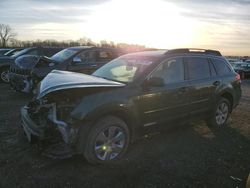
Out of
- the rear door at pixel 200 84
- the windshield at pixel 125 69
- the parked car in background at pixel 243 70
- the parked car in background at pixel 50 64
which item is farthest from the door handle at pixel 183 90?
the parked car in background at pixel 243 70

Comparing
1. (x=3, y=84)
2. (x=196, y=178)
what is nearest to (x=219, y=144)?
(x=196, y=178)

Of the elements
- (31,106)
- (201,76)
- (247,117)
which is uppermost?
(201,76)

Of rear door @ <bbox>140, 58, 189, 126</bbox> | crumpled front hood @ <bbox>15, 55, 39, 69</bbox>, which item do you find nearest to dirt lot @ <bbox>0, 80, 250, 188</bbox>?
rear door @ <bbox>140, 58, 189, 126</bbox>

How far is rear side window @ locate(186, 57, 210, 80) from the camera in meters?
5.59

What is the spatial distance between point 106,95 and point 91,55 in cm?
631

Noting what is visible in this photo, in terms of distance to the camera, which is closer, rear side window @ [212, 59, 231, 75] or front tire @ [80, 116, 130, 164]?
front tire @ [80, 116, 130, 164]

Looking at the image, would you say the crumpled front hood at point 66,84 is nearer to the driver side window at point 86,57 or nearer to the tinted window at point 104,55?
the driver side window at point 86,57

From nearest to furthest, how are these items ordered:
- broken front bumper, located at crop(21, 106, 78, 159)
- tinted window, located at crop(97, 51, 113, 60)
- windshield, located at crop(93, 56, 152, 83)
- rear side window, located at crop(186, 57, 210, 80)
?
broken front bumper, located at crop(21, 106, 78, 159)
windshield, located at crop(93, 56, 152, 83)
rear side window, located at crop(186, 57, 210, 80)
tinted window, located at crop(97, 51, 113, 60)

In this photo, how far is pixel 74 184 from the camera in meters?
3.75

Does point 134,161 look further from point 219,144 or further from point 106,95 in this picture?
point 219,144

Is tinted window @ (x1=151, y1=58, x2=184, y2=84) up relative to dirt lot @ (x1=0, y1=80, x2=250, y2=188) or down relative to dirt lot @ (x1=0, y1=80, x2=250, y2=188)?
up

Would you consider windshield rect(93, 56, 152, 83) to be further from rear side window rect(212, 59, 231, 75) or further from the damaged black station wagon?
rear side window rect(212, 59, 231, 75)

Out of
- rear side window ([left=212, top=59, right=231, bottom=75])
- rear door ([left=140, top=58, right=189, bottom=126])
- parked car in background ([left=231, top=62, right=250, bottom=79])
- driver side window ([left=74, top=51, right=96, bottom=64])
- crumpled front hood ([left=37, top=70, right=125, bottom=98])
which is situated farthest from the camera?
parked car in background ([left=231, top=62, right=250, bottom=79])

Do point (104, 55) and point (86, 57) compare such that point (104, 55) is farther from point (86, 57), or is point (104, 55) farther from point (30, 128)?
point (30, 128)
